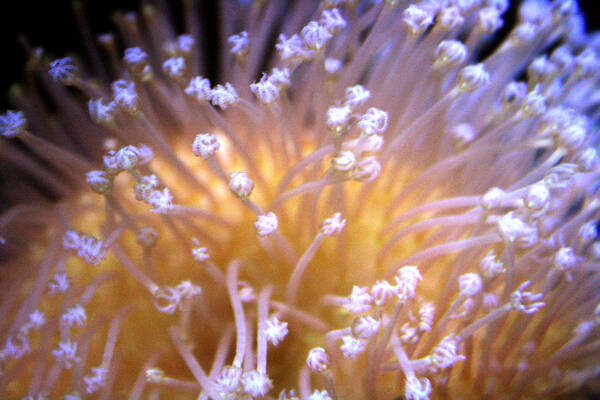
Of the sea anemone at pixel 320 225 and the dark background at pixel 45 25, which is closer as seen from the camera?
the sea anemone at pixel 320 225

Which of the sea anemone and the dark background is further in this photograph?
the dark background

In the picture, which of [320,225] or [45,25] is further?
[45,25]

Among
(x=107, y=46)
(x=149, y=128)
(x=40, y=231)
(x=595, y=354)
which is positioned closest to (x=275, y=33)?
(x=107, y=46)

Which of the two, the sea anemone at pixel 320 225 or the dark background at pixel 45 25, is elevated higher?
the dark background at pixel 45 25

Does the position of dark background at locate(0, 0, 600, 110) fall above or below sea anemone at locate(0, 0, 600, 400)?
above

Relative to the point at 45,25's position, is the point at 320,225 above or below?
below
